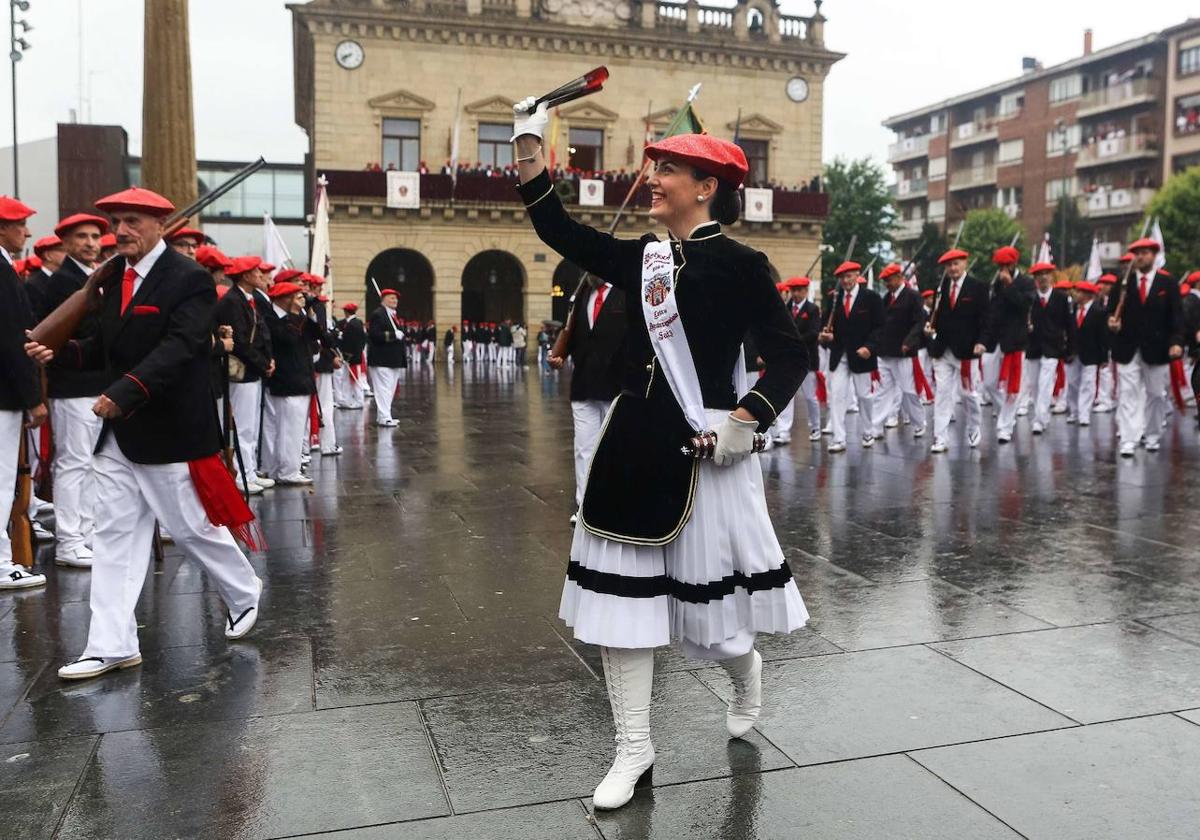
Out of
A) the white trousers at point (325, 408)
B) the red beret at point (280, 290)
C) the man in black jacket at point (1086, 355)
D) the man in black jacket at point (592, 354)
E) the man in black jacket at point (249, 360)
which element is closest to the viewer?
the man in black jacket at point (592, 354)

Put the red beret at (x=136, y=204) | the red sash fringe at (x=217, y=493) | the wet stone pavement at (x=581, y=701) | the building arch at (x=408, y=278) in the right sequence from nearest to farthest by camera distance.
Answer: the wet stone pavement at (x=581, y=701), the red beret at (x=136, y=204), the red sash fringe at (x=217, y=493), the building arch at (x=408, y=278)

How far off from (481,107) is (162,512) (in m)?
36.9

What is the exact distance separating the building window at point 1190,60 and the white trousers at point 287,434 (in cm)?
6272

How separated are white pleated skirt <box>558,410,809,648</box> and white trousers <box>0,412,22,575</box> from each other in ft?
13.4

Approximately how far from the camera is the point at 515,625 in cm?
530

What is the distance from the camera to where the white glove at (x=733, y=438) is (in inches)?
132

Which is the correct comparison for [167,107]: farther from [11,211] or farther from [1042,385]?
[1042,385]

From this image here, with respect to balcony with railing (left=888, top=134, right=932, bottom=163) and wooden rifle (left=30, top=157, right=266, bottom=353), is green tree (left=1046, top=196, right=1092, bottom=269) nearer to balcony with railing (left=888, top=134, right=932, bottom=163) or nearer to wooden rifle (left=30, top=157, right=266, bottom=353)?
balcony with railing (left=888, top=134, right=932, bottom=163)

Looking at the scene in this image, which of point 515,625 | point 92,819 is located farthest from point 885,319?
point 92,819

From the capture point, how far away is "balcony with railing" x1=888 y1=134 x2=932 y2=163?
8512 cm


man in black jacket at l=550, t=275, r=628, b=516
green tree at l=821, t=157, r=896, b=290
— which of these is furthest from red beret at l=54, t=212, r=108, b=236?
green tree at l=821, t=157, r=896, b=290

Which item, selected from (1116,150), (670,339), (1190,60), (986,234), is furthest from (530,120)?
(1116,150)

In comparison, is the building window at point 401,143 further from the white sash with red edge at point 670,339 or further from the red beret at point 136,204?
the white sash with red edge at point 670,339

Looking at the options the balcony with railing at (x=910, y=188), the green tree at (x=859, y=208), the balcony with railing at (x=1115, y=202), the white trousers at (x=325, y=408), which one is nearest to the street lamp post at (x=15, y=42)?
the white trousers at (x=325, y=408)
